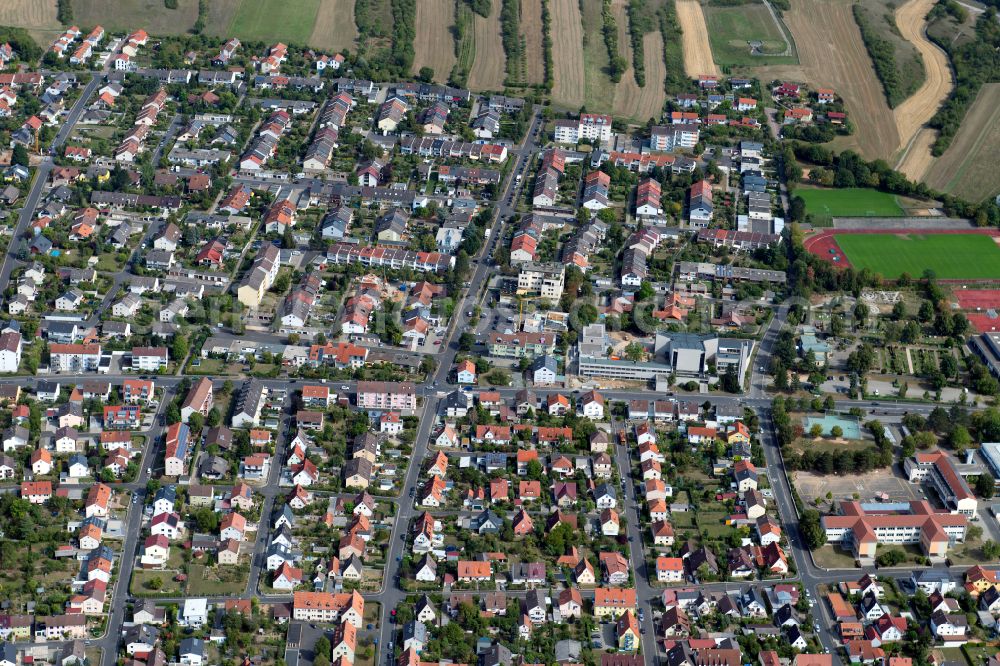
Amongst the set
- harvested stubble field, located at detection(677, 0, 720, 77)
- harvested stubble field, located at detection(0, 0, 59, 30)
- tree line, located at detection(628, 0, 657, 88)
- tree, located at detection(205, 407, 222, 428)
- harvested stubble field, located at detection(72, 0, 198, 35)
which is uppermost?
tree, located at detection(205, 407, 222, 428)

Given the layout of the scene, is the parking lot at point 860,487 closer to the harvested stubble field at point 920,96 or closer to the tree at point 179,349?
the tree at point 179,349

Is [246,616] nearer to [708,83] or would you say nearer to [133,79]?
[133,79]

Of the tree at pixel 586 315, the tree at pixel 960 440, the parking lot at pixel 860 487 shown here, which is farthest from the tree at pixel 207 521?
the tree at pixel 960 440

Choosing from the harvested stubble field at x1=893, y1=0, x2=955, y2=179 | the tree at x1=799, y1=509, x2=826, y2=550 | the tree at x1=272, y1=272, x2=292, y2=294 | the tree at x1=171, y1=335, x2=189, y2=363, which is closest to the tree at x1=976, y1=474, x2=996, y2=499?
the tree at x1=799, y1=509, x2=826, y2=550

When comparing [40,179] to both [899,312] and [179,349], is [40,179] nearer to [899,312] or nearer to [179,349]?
[179,349]

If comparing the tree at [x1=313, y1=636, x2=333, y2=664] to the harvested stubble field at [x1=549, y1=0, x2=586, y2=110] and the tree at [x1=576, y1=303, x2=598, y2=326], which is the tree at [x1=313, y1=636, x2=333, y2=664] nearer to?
the tree at [x1=576, y1=303, x2=598, y2=326]

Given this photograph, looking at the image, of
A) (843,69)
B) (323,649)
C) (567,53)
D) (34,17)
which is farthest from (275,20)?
(323,649)

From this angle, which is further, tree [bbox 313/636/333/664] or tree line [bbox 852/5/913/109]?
tree line [bbox 852/5/913/109]
